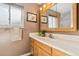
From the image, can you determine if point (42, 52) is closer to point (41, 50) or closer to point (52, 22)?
point (41, 50)

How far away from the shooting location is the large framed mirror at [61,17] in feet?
4.49

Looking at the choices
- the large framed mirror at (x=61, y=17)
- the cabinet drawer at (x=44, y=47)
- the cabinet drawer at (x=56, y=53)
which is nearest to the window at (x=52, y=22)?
Answer: the large framed mirror at (x=61, y=17)

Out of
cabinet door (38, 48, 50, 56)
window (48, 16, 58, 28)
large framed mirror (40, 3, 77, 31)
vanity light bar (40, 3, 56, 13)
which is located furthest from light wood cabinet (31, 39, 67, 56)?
vanity light bar (40, 3, 56, 13)

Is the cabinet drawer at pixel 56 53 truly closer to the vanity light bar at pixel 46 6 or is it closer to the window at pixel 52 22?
the window at pixel 52 22

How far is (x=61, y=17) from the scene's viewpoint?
1512mm

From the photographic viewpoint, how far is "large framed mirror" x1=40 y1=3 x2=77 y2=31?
1369mm

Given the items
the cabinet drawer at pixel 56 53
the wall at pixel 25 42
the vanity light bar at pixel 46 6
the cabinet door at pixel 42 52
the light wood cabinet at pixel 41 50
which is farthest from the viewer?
the vanity light bar at pixel 46 6

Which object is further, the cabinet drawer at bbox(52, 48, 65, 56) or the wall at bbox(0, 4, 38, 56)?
the wall at bbox(0, 4, 38, 56)

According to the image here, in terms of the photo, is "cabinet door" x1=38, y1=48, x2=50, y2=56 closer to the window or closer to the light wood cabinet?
the light wood cabinet

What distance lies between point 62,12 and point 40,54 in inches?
24.6

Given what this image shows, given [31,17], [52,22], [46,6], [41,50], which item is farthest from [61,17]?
[41,50]

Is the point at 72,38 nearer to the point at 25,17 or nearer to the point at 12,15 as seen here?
the point at 25,17

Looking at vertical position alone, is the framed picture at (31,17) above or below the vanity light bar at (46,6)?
below

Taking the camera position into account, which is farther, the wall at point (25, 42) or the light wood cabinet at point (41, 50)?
the wall at point (25, 42)
